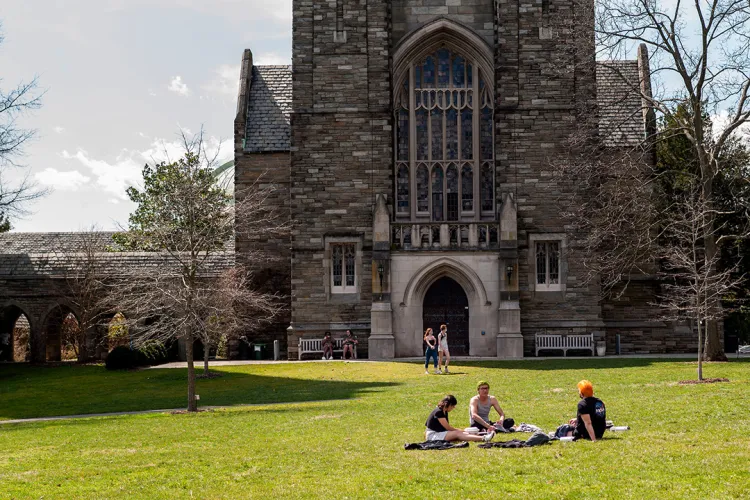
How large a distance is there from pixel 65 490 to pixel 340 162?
26.0m

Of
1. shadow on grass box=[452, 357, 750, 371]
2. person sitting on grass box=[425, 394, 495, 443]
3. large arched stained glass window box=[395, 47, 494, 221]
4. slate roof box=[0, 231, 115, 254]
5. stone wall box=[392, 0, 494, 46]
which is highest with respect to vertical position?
stone wall box=[392, 0, 494, 46]

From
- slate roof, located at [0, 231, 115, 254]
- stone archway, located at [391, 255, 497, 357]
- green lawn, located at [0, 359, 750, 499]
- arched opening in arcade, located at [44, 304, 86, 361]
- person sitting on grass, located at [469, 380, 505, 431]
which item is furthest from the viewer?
slate roof, located at [0, 231, 115, 254]

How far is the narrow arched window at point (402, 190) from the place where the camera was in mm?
38844

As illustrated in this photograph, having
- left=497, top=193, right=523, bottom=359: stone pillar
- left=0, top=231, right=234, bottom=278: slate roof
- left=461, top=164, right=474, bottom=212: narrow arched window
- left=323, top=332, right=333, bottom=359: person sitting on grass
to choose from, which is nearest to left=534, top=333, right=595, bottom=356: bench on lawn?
left=497, top=193, right=523, bottom=359: stone pillar

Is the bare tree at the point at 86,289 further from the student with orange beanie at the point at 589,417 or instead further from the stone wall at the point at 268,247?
the student with orange beanie at the point at 589,417

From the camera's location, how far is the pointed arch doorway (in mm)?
37500

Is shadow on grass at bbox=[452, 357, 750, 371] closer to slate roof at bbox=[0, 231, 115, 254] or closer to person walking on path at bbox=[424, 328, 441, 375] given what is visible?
person walking on path at bbox=[424, 328, 441, 375]

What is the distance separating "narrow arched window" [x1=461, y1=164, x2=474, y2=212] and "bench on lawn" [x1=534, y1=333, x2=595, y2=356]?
562 cm

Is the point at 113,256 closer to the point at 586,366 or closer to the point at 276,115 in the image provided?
the point at 276,115

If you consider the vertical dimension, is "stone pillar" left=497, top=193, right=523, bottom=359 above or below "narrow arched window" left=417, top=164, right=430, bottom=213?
below

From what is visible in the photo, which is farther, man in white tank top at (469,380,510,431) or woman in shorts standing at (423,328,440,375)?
woman in shorts standing at (423,328,440,375)

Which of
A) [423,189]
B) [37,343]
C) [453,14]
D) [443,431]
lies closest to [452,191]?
[423,189]

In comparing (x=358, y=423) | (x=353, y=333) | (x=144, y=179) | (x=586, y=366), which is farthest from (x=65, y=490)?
(x=144, y=179)

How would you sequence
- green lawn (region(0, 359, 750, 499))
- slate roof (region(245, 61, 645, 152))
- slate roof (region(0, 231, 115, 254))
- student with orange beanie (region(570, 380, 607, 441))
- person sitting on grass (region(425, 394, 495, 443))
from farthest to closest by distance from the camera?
slate roof (region(0, 231, 115, 254)) → slate roof (region(245, 61, 645, 152)) → person sitting on grass (region(425, 394, 495, 443)) → student with orange beanie (region(570, 380, 607, 441)) → green lawn (region(0, 359, 750, 499))
